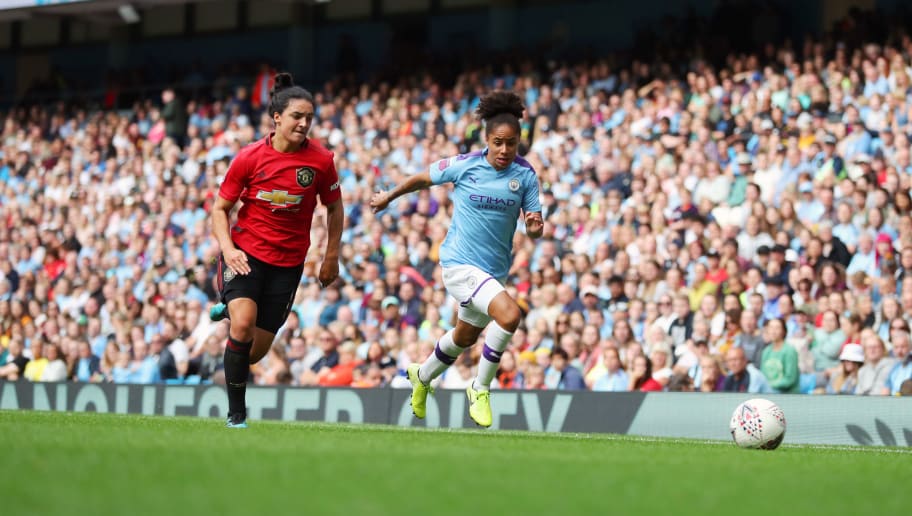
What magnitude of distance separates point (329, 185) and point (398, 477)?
180 inches

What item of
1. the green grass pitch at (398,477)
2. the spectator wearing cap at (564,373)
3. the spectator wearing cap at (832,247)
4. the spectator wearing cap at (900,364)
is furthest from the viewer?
the spectator wearing cap at (564,373)

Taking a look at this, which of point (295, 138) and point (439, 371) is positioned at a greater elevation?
point (295, 138)

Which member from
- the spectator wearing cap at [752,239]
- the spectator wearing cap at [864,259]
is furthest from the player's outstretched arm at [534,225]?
the spectator wearing cap at [752,239]

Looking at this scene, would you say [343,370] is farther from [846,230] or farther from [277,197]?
[277,197]

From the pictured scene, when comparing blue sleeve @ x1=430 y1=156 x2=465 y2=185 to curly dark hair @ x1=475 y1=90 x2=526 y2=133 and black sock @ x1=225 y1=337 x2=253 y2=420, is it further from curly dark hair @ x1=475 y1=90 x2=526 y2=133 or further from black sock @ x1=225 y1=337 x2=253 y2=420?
black sock @ x1=225 y1=337 x2=253 y2=420

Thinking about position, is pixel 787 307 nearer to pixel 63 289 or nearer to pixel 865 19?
pixel 865 19

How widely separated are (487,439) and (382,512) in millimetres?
4762

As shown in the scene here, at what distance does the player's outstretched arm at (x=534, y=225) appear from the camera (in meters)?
9.77

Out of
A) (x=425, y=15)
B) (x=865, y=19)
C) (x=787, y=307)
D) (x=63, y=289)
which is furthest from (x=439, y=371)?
(x=425, y=15)

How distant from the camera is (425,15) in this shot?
31.2 metres

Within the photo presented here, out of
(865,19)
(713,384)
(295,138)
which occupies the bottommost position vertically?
(713,384)

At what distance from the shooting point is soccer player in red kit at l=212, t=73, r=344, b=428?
9.91 m

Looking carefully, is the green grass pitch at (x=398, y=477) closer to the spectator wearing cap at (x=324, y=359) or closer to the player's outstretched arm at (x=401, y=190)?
the player's outstretched arm at (x=401, y=190)

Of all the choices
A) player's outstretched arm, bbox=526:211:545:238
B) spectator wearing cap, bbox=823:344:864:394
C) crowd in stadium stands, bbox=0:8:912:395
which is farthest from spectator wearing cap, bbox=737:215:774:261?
player's outstretched arm, bbox=526:211:545:238
